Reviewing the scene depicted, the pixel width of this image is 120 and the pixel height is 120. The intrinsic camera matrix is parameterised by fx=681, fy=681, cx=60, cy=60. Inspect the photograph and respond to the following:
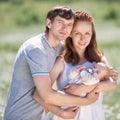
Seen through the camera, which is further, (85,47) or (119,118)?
(119,118)

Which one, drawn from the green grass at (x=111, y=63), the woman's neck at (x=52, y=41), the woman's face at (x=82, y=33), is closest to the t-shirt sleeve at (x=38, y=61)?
the woman's neck at (x=52, y=41)

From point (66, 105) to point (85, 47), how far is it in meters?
0.55

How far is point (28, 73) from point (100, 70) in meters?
0.57

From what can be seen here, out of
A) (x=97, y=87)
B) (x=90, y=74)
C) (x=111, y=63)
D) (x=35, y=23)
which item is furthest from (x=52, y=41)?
(x=35, y=23)

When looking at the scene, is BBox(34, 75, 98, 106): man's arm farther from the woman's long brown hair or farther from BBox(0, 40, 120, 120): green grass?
BBox(0, 40, 120, 120): green grass

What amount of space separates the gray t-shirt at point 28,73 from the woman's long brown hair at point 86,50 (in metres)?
0.10

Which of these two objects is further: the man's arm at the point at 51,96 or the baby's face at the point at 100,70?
the baby's face at the point at 100,70

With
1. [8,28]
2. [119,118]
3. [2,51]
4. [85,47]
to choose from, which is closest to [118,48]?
[2,51]

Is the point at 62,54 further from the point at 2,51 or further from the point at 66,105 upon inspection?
the point at 2,51

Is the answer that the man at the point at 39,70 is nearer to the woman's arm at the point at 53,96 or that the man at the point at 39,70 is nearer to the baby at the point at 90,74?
the woman's arm at the point at 53,96

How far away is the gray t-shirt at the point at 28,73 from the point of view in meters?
5.02

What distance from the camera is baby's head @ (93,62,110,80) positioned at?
5.28 m

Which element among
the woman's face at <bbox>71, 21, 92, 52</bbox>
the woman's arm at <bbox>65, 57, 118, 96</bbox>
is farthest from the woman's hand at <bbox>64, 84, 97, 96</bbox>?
the woman's face at <bbox>71, 21, 92, 52</bbox>

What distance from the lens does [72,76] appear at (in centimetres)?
529
